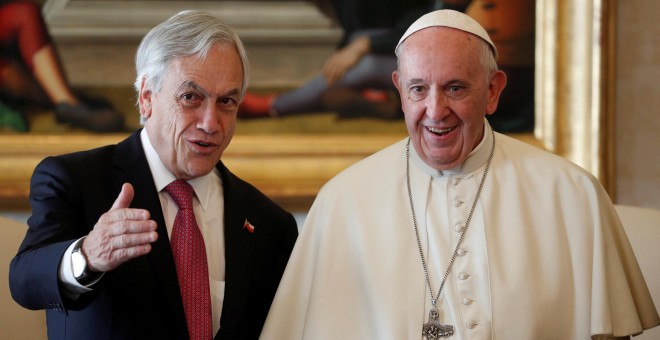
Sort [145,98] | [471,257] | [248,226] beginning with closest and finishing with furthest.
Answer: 1. [471,257]
2. [145,98]
3. [248,226]

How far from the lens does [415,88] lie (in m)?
2.46

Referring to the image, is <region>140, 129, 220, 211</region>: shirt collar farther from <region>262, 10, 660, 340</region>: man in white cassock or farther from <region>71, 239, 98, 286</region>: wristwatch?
<region>71, 239, 98, 286</region>: wristwatch

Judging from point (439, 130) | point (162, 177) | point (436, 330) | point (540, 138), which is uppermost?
point (540, 138)

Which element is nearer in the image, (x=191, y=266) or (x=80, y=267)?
(x=80, y=267)

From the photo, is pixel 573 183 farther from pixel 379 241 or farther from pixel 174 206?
pixel 174 206

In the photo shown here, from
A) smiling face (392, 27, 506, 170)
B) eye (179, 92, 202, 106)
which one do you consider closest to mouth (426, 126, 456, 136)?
smiling face (392, 27, 506, 170)

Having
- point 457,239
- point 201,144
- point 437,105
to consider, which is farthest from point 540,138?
point 201,144

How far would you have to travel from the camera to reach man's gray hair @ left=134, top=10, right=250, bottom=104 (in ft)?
8.27

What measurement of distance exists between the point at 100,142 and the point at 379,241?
1.57 meters

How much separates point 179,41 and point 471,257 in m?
0.93

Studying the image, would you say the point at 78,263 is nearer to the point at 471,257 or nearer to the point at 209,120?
the point at 209,120

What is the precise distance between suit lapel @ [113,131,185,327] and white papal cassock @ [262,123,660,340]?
30 centimetres

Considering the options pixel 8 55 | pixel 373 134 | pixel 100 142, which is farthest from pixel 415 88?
pixel 8 55

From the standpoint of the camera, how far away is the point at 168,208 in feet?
8.63
